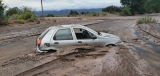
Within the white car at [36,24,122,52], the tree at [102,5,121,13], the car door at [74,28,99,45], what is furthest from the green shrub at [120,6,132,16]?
the car door at [74,28,99,45]

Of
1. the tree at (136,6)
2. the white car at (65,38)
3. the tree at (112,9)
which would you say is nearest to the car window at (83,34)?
the white car at (65,38)

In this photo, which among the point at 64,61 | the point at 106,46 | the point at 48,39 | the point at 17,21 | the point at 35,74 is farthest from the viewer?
the point at 17,21

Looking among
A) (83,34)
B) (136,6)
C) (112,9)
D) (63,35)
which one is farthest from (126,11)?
(63,35)

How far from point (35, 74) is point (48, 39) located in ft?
10.2

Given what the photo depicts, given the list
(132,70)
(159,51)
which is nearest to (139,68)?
(132,70)

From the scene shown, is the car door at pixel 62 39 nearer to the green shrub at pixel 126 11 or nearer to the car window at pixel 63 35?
the car window at pixel 63 35

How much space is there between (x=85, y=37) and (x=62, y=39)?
1.18 metres

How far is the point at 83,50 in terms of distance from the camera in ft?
39.9

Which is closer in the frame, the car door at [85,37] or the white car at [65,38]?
the white car at [65,38]

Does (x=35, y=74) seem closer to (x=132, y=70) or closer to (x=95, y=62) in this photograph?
(x=95, y=62)

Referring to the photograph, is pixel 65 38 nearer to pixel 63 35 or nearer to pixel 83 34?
pixel 63 35

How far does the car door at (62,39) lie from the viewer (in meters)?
12.0

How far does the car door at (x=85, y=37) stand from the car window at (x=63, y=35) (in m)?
0.38

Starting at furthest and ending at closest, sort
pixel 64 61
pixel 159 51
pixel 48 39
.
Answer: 1. pixel 159 51
2. pixel 48 39
3. pixel 64 61
